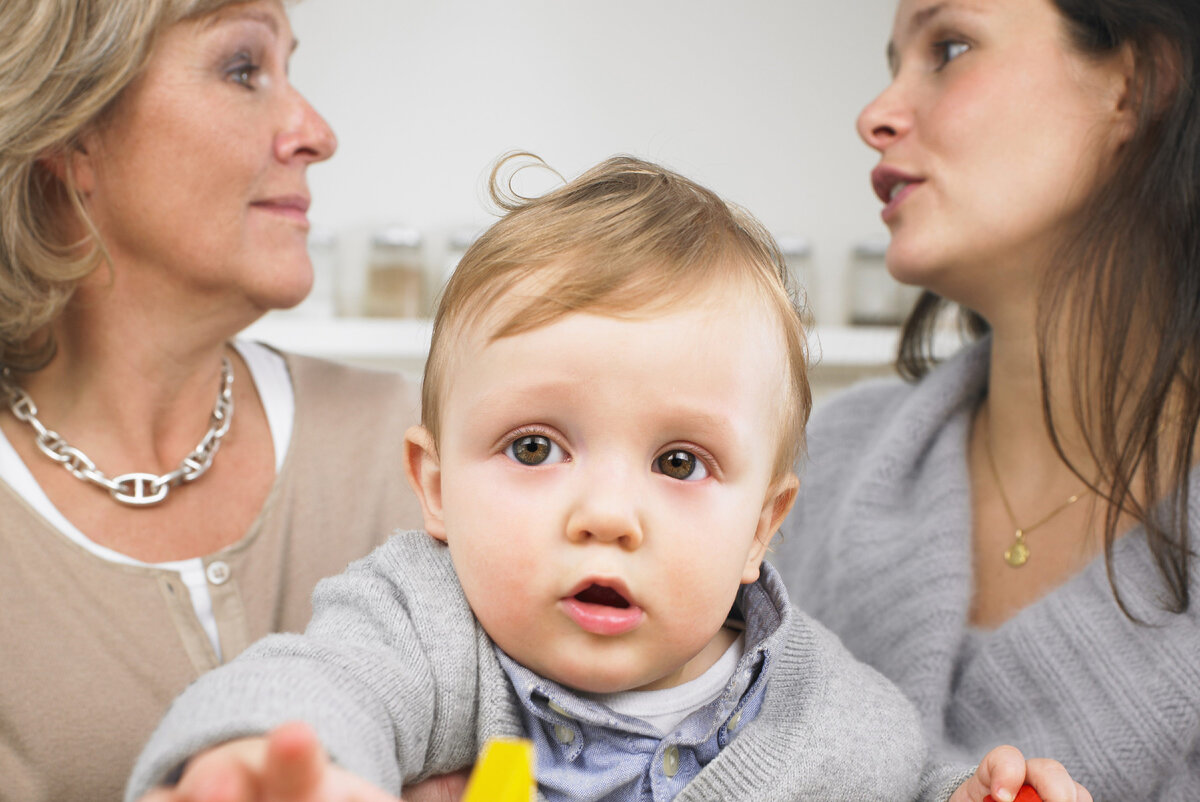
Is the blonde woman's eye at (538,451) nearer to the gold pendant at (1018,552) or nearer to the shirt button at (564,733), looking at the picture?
the shirt button at (564,733)

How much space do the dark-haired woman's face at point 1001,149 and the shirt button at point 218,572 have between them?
910 millimetres

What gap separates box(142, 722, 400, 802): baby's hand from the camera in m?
0.45

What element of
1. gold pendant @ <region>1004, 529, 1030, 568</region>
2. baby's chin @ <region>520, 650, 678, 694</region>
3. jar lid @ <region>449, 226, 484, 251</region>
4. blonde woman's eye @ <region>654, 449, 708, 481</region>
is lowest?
gold pendant @ <region>1004, 529, 1030, 568</region>

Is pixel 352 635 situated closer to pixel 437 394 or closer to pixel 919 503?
pixel 437 394

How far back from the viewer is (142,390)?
1222 millimetres

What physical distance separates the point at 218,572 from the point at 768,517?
640mm

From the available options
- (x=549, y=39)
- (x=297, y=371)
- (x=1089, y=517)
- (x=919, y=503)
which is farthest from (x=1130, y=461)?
(x=549, y=39)

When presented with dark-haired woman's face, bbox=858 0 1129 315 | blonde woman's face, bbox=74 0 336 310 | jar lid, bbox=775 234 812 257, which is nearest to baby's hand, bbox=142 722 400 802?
blonde woman's face, bbox=74 0 336 310

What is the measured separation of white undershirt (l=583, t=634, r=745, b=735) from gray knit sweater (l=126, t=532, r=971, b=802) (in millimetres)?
43

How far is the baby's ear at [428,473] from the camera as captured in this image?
33.8 inches

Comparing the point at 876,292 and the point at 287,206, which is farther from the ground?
the point at 287,206

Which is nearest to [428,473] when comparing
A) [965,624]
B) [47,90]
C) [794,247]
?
[47,90]

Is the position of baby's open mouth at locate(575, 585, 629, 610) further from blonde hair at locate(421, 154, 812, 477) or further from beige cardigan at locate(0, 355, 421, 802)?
beige cardigan at locate(0, 355, 421, 802)

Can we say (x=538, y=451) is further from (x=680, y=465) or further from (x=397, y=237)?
(x=397, y=237)
